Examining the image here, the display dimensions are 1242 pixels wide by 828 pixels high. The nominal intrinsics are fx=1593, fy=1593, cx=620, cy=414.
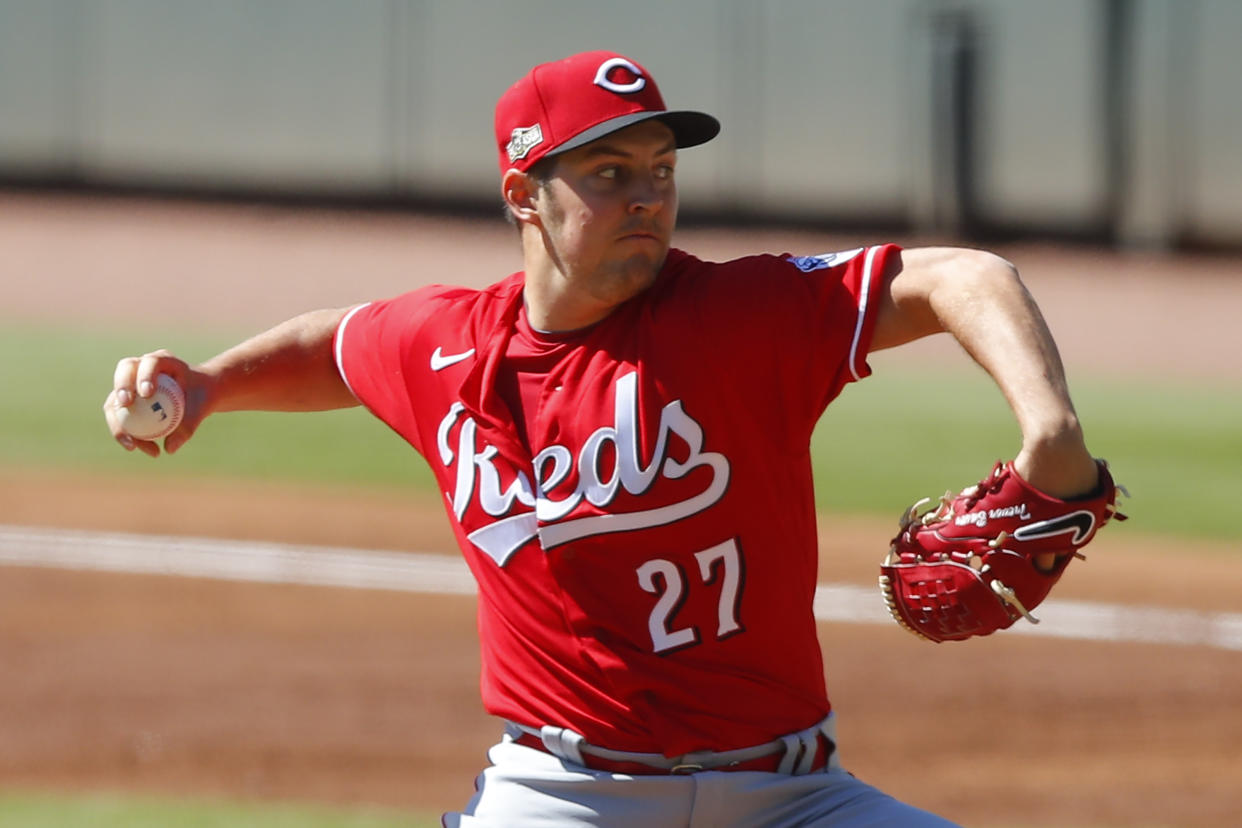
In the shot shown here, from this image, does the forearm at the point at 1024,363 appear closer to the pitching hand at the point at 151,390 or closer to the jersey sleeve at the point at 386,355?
the jersey sleeve at the point at 386,355

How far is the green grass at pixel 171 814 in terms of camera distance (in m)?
4.43

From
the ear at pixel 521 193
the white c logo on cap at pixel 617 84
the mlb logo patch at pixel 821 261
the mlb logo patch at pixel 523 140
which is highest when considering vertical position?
the white c logo on cap at pixel 617 84

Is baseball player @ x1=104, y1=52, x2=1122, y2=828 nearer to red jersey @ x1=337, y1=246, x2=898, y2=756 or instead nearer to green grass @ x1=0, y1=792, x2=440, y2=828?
red jersey @ x1=337, y1=246, x2=898, y2=756

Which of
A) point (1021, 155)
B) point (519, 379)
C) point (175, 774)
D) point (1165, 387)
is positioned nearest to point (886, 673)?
point (175, 774)

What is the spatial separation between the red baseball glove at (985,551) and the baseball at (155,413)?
4.45ft

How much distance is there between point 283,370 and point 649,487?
3.05 feet

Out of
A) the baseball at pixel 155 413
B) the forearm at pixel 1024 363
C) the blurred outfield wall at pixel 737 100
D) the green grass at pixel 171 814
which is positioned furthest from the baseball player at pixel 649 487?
the blurred outfield wall at pixel 737 100

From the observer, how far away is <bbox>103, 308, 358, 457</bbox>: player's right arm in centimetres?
299

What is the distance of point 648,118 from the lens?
8.25ft

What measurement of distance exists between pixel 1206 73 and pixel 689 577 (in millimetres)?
17260

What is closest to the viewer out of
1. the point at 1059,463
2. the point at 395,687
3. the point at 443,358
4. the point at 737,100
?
the point at 1059,463

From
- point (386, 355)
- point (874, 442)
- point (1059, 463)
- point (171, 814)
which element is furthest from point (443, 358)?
point (874, 442)

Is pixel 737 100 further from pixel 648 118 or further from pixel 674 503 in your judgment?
pixel 674 503

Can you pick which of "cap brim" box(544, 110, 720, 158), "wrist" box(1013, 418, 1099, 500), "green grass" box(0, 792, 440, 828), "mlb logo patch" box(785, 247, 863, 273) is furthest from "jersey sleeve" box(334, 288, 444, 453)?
"green grass" box(0, 792, 440, 828)
